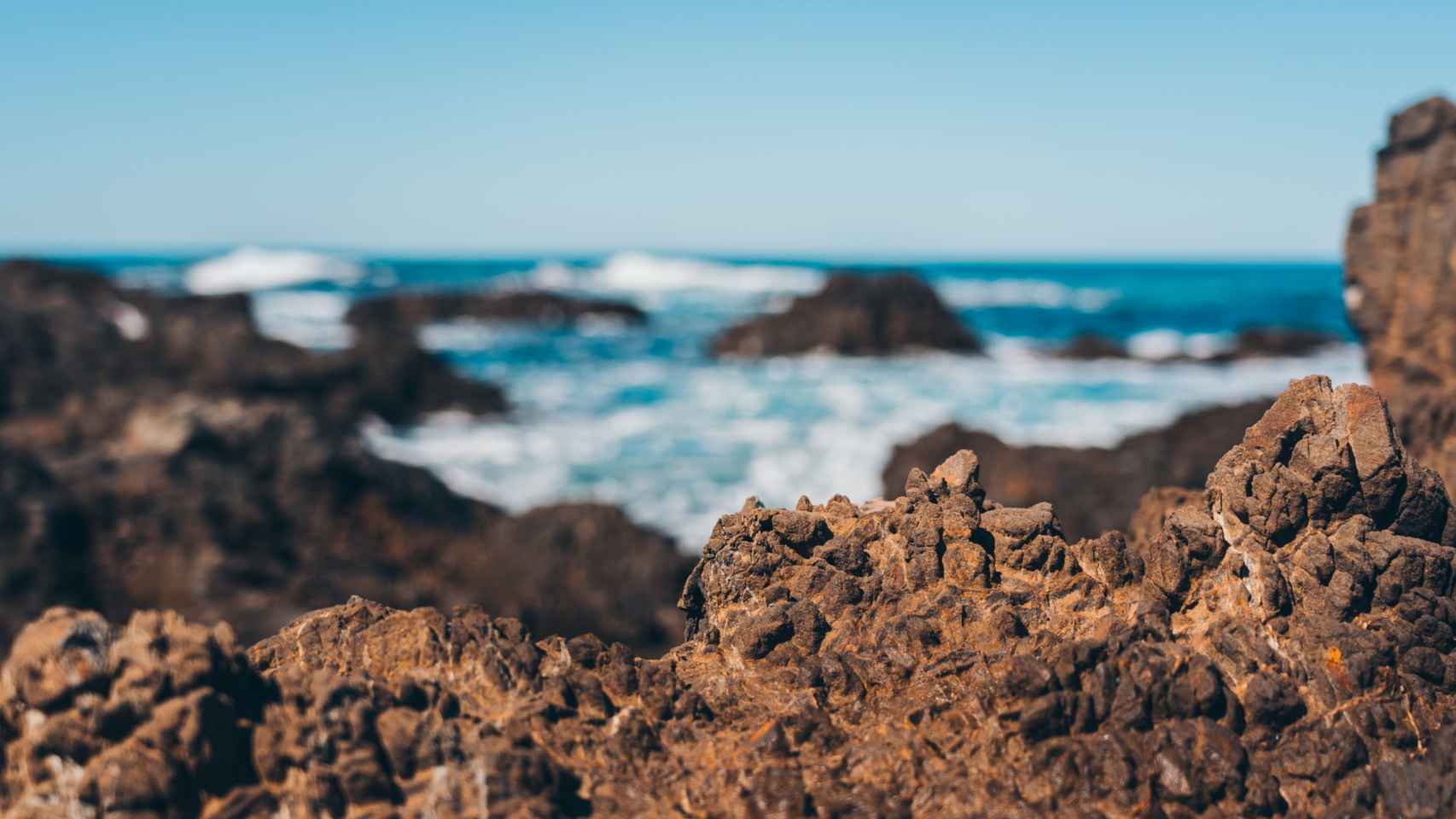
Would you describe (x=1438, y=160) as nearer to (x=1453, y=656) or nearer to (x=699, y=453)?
(x=1453, y=656)

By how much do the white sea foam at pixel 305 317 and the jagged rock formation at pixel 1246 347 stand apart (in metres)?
→ 20.9

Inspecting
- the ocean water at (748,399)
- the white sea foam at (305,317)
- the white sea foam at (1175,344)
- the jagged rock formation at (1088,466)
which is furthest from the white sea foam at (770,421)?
the white sea foam at (305,317)

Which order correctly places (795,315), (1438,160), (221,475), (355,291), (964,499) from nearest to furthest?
(964,499)
(1438,160)
(221,475)
(795,315)
(355,291)

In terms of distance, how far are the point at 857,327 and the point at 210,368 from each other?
18296 millimetres

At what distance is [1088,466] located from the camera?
1129 cm

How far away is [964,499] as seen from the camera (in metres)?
3.54

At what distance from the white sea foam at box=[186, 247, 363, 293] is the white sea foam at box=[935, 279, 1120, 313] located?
4510 cm

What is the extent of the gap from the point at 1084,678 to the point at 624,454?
16.3 metres

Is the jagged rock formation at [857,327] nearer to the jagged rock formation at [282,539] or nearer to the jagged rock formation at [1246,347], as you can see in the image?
the jagged rock formation at [1246,347]

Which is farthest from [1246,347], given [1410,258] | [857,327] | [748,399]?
[1410,258]

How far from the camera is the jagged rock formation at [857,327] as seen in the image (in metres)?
33.1

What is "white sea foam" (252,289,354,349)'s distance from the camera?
133 feet

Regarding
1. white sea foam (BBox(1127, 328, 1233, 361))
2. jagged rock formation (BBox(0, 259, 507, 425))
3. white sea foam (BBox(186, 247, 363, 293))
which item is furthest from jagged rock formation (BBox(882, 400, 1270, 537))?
white sea foam (BBox(186, 247, 363, 293))

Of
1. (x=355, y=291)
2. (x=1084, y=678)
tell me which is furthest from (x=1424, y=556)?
(x=355, y=291)
